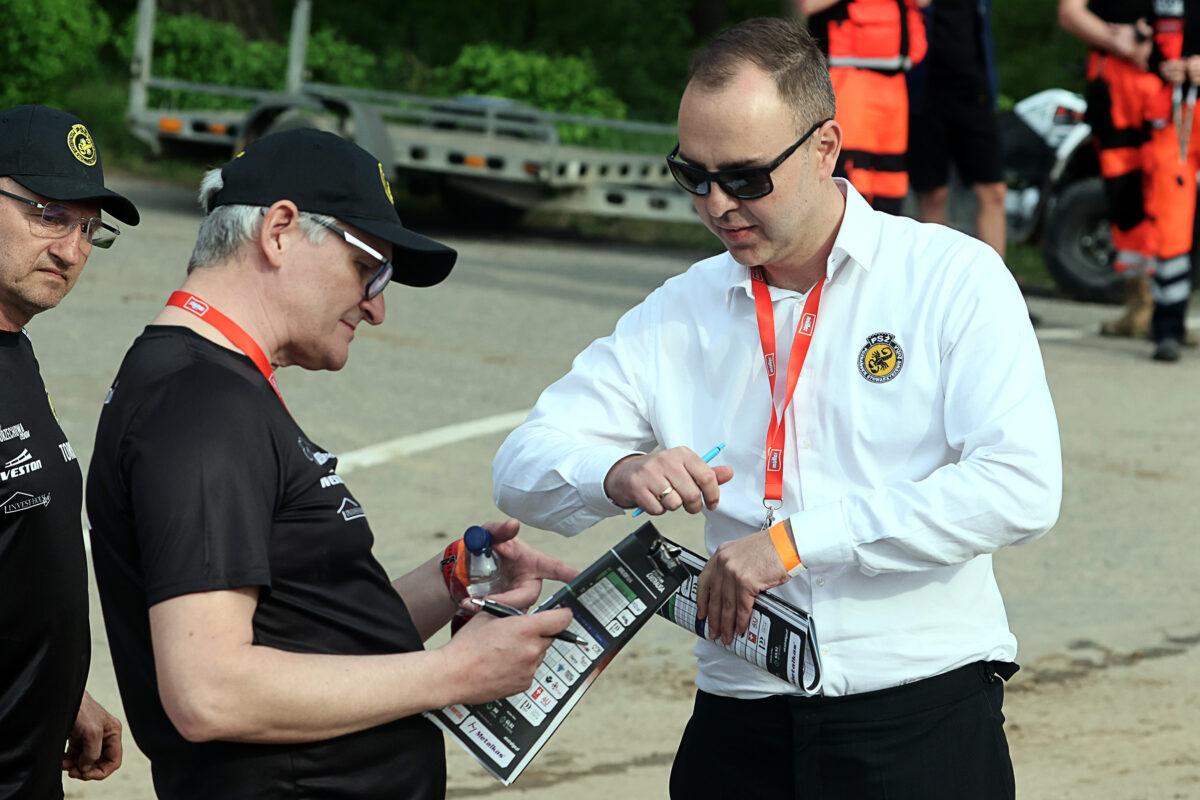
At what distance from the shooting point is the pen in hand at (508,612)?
2963 mm

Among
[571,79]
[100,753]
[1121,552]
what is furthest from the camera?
[571,79]

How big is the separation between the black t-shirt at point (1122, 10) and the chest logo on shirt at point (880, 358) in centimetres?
773

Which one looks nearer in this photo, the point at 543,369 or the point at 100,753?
the point at 100,753

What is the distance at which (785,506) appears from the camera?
131 inches

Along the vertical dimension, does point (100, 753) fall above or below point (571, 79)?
above

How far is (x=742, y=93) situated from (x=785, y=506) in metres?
0.77

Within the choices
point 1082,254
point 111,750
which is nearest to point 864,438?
point 111,750

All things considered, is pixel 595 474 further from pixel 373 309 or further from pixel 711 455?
pixel 373 309

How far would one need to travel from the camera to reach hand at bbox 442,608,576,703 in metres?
2.82

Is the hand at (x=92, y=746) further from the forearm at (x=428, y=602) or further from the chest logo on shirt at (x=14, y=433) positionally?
the forearm at (x=428, y=602)

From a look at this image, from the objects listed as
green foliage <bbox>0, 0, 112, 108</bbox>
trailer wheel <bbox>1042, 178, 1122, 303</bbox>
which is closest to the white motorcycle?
trailer wheel <bbox>1042, 178, 1122, 303</bbox>

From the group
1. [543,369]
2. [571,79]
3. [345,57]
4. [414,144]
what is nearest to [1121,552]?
[543,369]

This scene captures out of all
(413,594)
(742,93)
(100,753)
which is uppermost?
(742,93)

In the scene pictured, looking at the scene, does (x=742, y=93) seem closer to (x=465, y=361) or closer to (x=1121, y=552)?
(x=1121, y=552)
